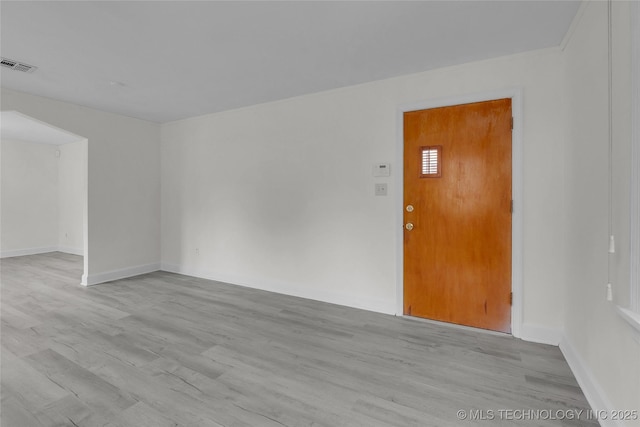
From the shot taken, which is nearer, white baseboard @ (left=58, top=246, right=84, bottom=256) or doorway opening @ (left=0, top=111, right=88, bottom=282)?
doorway opening @ (left=0, top=111, right=88, bottom=282)

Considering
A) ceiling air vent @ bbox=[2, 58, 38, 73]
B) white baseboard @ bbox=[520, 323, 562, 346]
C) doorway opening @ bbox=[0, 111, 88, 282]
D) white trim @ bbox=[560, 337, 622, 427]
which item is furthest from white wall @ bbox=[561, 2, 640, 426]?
doorway opening @ bbox=[0, 111, 88, 282]

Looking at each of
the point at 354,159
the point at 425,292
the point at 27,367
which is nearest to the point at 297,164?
the point at 354,159

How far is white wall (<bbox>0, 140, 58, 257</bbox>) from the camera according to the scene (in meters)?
6.46

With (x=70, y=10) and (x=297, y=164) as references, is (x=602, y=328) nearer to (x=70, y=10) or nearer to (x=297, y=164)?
(x=297, y=164)

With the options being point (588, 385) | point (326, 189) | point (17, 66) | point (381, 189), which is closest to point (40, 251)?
point (17, 66)

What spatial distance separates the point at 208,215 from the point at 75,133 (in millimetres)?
2171

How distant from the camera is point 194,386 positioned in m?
1.98

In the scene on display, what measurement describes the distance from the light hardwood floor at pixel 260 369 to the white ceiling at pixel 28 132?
343 centimetres

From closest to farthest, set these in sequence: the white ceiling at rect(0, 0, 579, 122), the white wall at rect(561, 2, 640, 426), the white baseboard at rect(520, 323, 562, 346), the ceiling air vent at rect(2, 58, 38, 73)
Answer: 1. the white wall at rect(561, 2, 640, 426)
2. the white ceiling at rect(0, 0, 579, 122)
3. the white baseboard at rect(520, 323, 562, 346)
4. the ceiling air vent at rect(2, 58, 38, 73)

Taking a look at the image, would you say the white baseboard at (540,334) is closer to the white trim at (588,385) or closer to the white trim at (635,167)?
the white trim at (588,385)

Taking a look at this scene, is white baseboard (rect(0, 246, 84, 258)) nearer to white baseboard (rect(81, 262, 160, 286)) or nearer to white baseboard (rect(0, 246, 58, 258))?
white baseboard (rect(0, 246, 58, 258))

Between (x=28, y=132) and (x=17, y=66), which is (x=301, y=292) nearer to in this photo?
(x=17, y=66)

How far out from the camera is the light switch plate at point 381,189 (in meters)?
3.23

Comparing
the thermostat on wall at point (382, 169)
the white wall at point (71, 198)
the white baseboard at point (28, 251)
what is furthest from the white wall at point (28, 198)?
the thermostat on wall at point (382, 169)
